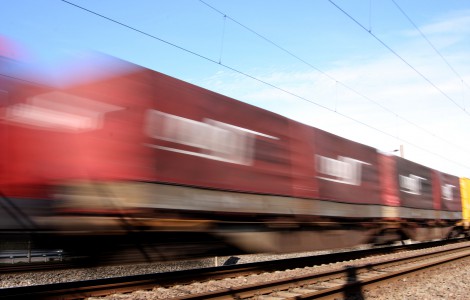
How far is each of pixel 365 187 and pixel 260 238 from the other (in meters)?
4.65

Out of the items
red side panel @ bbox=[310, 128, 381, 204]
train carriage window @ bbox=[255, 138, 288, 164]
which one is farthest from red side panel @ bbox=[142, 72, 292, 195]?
red side panel @ bbox=[310, 128, 381, 204]

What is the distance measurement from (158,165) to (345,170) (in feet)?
19.2

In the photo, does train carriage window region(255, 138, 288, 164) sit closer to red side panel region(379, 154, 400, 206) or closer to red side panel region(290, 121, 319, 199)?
red side panel region(290, 121, 319, 199)

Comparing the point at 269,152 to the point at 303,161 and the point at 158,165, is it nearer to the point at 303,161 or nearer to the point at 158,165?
the point at 303,161

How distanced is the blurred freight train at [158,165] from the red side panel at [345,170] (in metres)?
0.05

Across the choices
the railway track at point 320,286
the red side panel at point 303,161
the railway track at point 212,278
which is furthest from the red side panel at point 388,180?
the red side panel at point 303,161

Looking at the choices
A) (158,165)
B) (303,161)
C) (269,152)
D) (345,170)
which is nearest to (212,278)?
(269,152)

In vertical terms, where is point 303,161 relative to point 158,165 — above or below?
above

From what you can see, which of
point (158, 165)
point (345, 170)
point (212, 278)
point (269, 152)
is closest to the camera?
point (158, 165)

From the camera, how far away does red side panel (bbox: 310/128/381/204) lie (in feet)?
30.6

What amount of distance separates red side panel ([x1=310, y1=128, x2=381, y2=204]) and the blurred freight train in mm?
49

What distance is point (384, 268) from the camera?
9508mm

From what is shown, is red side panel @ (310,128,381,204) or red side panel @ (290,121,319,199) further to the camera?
red side panel @ (310,128,381,204)

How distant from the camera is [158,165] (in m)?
5.87
